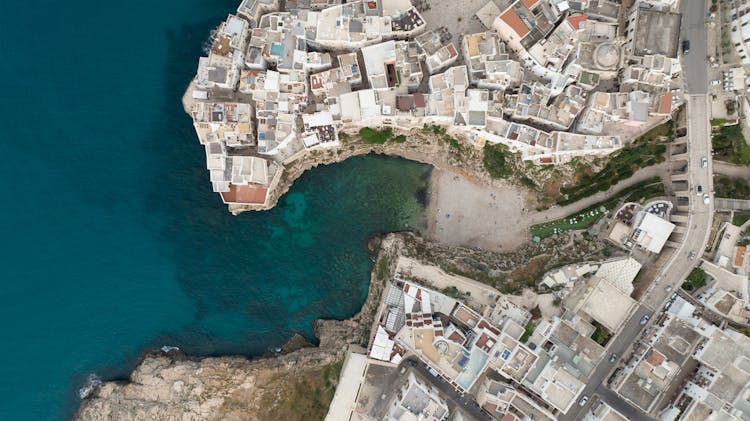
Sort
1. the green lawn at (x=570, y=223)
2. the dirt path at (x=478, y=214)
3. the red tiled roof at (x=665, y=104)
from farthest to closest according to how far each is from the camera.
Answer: the dirt path at (x=478, y=214) < the green lawn at (x=570, y=223) < the red tiled roof at (x=665, y=104)

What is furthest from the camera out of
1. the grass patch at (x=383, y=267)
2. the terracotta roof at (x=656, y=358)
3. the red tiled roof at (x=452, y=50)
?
the grass patch at (x=383, y=267)

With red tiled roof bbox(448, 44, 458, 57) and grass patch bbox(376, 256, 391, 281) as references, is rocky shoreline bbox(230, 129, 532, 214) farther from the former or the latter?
grass patch bbox(376, 256, 391, 281)

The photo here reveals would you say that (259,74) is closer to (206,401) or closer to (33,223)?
(33,223)

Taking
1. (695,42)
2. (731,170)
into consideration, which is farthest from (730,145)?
(695,42)

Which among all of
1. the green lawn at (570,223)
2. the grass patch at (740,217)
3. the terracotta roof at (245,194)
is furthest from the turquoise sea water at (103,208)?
the grass patch at (740,217)

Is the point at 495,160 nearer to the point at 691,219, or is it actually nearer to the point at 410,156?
the point at 410,156

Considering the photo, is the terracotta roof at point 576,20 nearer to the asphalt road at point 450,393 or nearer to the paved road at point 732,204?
the paved road at point 732,204
